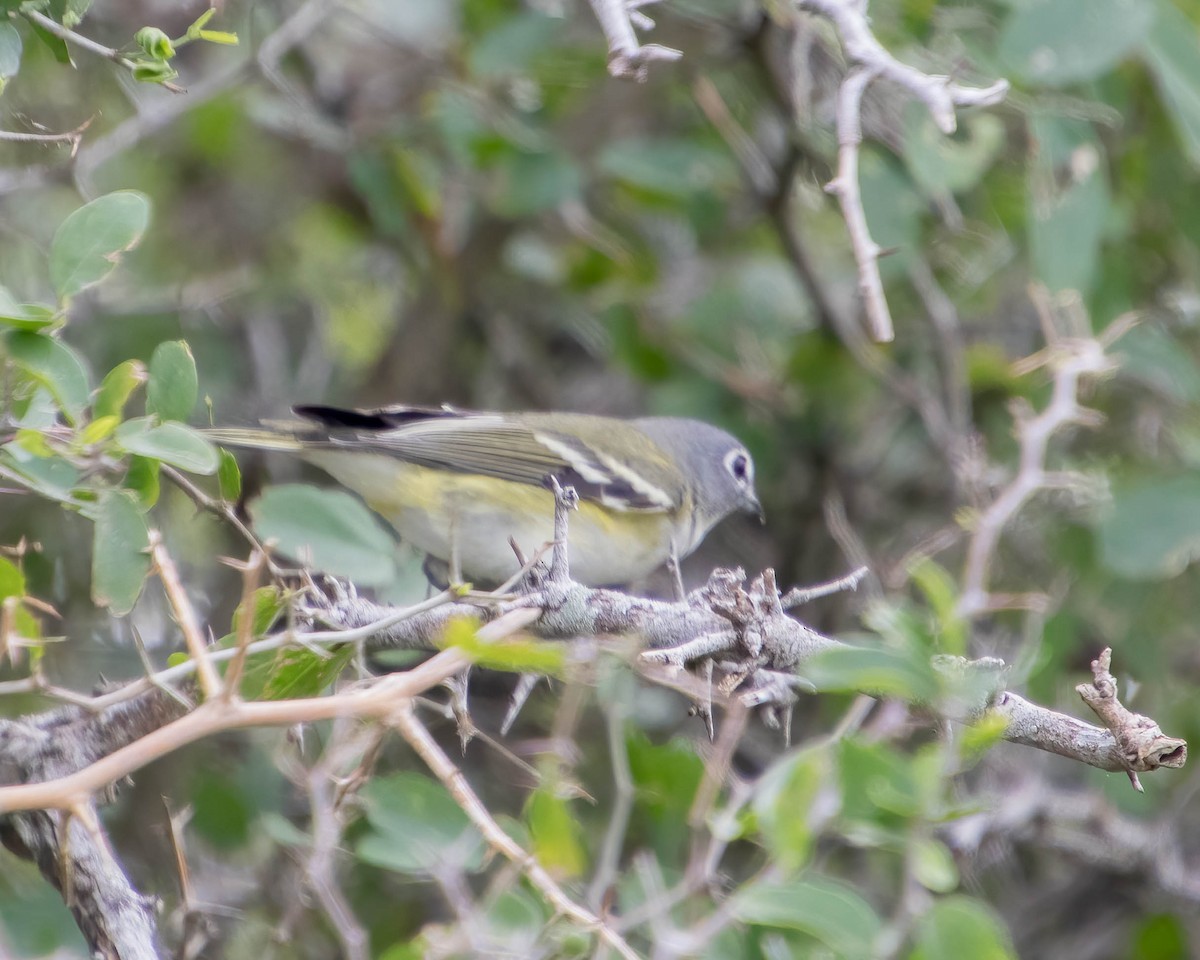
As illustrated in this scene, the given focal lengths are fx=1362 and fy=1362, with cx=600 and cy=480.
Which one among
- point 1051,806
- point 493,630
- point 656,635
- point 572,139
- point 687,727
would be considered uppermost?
point 493,630

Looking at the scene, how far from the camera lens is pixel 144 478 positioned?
6.31ft

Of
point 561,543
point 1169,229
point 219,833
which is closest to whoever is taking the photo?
point 561,543

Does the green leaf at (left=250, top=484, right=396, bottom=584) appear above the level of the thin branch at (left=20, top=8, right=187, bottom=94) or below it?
below

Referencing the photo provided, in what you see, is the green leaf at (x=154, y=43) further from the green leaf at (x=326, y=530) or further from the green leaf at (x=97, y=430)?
the green leaf at (x=326, y=530)

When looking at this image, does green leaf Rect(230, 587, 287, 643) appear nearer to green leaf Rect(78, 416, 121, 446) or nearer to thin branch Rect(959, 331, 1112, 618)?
green leaf Rect(78, 416, 121, 446)

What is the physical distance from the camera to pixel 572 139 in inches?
172

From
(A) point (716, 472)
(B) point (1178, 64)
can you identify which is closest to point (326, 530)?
(A) point (716, 472)

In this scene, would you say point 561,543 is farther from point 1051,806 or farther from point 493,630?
point 1051,806

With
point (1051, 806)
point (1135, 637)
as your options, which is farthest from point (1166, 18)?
point (1051, 806)

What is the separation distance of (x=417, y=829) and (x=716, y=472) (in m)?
2.30

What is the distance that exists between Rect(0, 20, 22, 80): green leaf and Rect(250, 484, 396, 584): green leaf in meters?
0.83

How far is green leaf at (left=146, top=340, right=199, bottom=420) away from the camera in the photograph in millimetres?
1946

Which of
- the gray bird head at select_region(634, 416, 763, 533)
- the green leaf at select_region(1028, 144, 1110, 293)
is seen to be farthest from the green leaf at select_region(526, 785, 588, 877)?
the gray bird head at select_region(634, 416, 763, 533)

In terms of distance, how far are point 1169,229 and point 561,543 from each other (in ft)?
9.43
